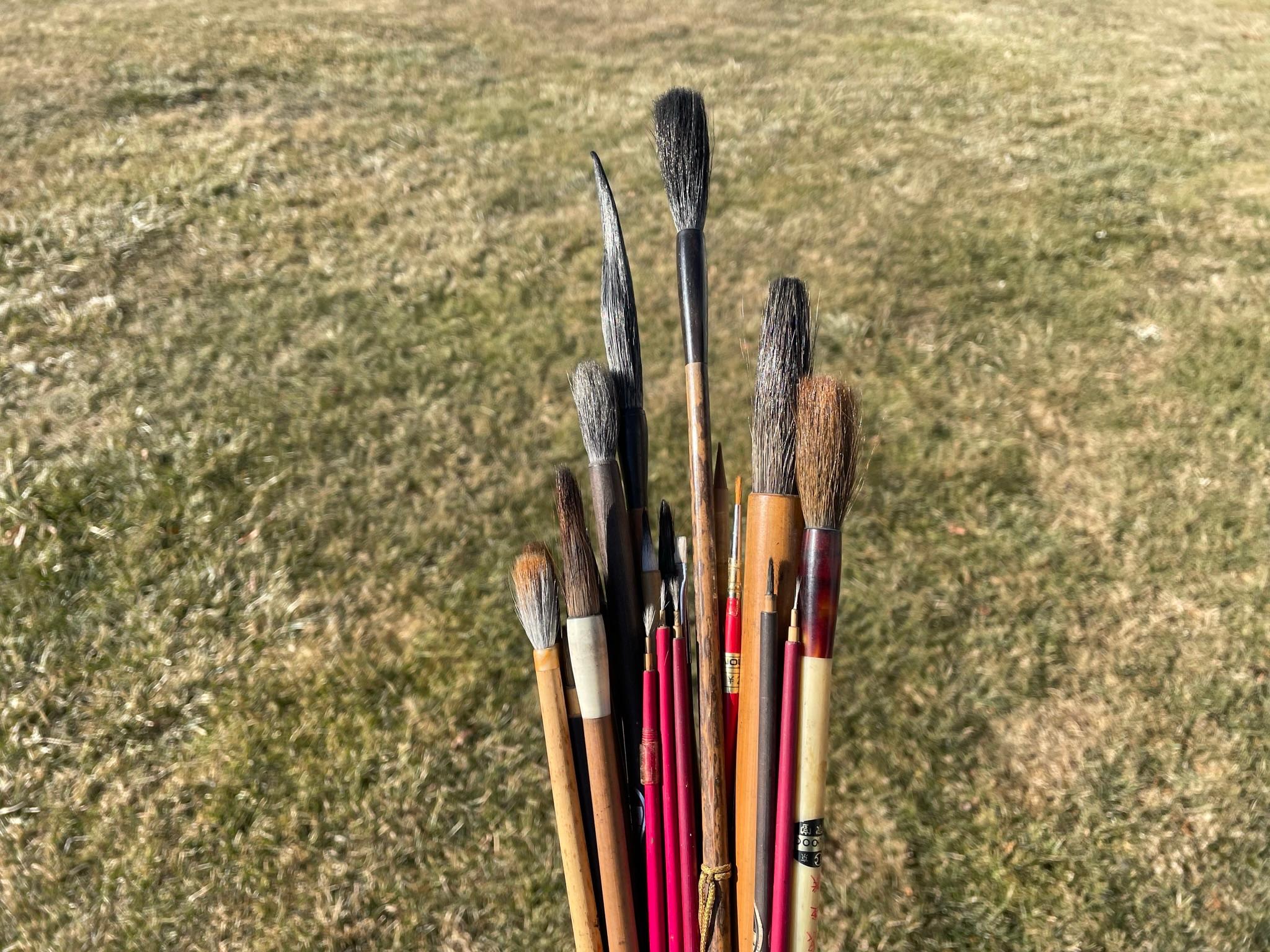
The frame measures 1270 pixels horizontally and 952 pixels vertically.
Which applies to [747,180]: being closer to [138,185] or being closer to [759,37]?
[759,37]

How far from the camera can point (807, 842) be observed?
114 cm

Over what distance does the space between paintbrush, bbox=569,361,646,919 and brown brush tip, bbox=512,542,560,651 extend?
3.1 inches

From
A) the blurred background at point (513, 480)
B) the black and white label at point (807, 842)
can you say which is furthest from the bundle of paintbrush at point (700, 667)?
the blurred background at point (513, 480)

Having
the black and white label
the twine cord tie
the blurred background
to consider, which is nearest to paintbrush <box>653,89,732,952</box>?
the twine cord tie

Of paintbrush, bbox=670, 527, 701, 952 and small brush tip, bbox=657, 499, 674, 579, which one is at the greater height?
small brush tip, bbox=657, 499, 674, 579

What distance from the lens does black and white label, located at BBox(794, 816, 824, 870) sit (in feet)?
3.72

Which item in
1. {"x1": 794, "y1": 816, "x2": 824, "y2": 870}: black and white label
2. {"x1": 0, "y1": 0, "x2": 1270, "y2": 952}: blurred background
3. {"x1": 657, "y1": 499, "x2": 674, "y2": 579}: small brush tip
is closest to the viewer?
{"x1": 794, "y1": 816, "x2": 824, "y2": 870}: black and white label

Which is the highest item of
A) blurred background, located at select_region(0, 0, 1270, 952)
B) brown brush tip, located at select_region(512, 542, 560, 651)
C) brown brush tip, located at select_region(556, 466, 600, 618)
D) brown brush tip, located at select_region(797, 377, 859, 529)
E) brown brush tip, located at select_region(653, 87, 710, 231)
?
brown brush tip, located at select_region(653, 87, 710, 231)

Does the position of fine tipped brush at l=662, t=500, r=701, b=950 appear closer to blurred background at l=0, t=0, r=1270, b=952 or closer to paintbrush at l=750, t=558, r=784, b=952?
paintbrush at l=750, t=558, r=784, b=952

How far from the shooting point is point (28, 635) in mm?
3354

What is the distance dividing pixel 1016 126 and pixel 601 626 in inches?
281

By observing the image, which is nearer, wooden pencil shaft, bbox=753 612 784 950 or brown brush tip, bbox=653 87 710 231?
wooden pencil shaft, bbox=753 612 784 950

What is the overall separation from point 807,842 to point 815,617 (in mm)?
286

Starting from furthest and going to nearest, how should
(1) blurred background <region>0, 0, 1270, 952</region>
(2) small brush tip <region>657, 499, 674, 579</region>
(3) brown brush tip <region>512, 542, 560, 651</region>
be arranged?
(1) blurred background <region>0, 0, 1270, 952</region> → (2) small brush tip <region>657, 499, 674, 579</region> → (3) brown brush tip <region>512, 542, 560, 651</region>
